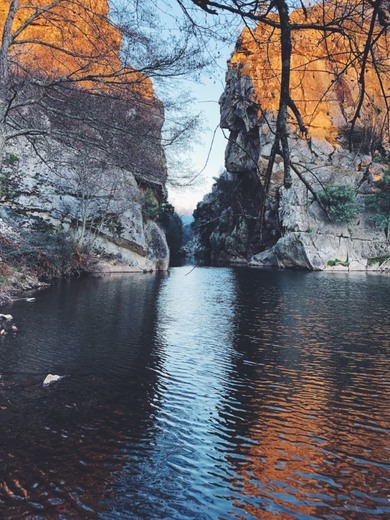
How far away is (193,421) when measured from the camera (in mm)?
6133

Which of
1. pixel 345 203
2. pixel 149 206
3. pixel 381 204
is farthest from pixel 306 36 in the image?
pixel 381 204

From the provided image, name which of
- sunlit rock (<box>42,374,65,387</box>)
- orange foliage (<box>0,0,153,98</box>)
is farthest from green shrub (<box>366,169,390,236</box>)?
sunlit rock (<box>42,374,65,387</box>)

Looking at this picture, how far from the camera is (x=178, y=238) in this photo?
231ft

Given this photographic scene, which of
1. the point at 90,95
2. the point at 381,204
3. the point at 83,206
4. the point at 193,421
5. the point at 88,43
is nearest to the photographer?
the point at 193,421

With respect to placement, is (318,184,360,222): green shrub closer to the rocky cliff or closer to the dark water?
the dark water

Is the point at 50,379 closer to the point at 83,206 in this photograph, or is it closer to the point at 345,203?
the point at 83,206

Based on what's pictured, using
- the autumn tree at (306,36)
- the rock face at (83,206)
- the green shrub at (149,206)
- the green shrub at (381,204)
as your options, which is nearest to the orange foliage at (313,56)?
the autumn tree at (306,36)

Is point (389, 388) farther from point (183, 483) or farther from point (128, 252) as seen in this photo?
point (128, 252)

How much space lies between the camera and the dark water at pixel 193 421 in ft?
13.8

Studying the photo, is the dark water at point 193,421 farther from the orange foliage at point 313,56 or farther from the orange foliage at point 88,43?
the orange foliage at point 88,43

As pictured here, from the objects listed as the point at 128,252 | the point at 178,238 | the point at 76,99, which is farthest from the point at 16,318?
the point at 178,238

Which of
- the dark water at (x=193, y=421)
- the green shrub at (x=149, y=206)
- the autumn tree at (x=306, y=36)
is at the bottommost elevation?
the dark water at (x=193, y=421)

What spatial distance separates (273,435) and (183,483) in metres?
1.71

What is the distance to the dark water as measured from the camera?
421 cm
